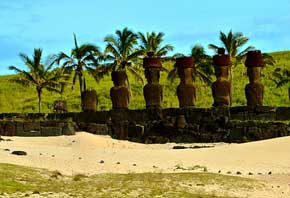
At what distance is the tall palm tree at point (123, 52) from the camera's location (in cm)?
3622

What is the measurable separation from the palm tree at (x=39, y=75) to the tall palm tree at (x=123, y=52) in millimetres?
3149

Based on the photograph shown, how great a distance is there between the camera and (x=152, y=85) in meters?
26.3

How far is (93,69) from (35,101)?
22067mm

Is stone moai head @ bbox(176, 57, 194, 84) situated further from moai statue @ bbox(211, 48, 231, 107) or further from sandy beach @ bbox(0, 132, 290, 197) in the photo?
sandy beach @ bbox(0, 132, 290, 197)

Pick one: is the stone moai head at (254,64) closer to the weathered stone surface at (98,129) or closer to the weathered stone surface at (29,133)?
the weathered stone surface at (98,129)

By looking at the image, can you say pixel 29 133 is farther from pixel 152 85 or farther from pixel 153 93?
pixel 152 85

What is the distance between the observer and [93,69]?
35219 mm

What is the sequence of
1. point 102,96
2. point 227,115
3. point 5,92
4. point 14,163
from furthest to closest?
point 5,92, point 102,96, point 227,115, point 14,163

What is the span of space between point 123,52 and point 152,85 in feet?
35.2

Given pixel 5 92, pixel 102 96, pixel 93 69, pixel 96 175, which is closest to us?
pixel 96 175

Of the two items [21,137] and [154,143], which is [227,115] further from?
[21,137]

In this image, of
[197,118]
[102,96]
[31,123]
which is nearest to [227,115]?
[197,118]

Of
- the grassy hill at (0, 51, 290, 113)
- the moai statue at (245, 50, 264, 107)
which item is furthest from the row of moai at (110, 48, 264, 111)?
the grassy hill at (0, 51, 290, 113)

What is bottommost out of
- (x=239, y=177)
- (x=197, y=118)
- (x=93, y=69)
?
(x=239, y=177)
